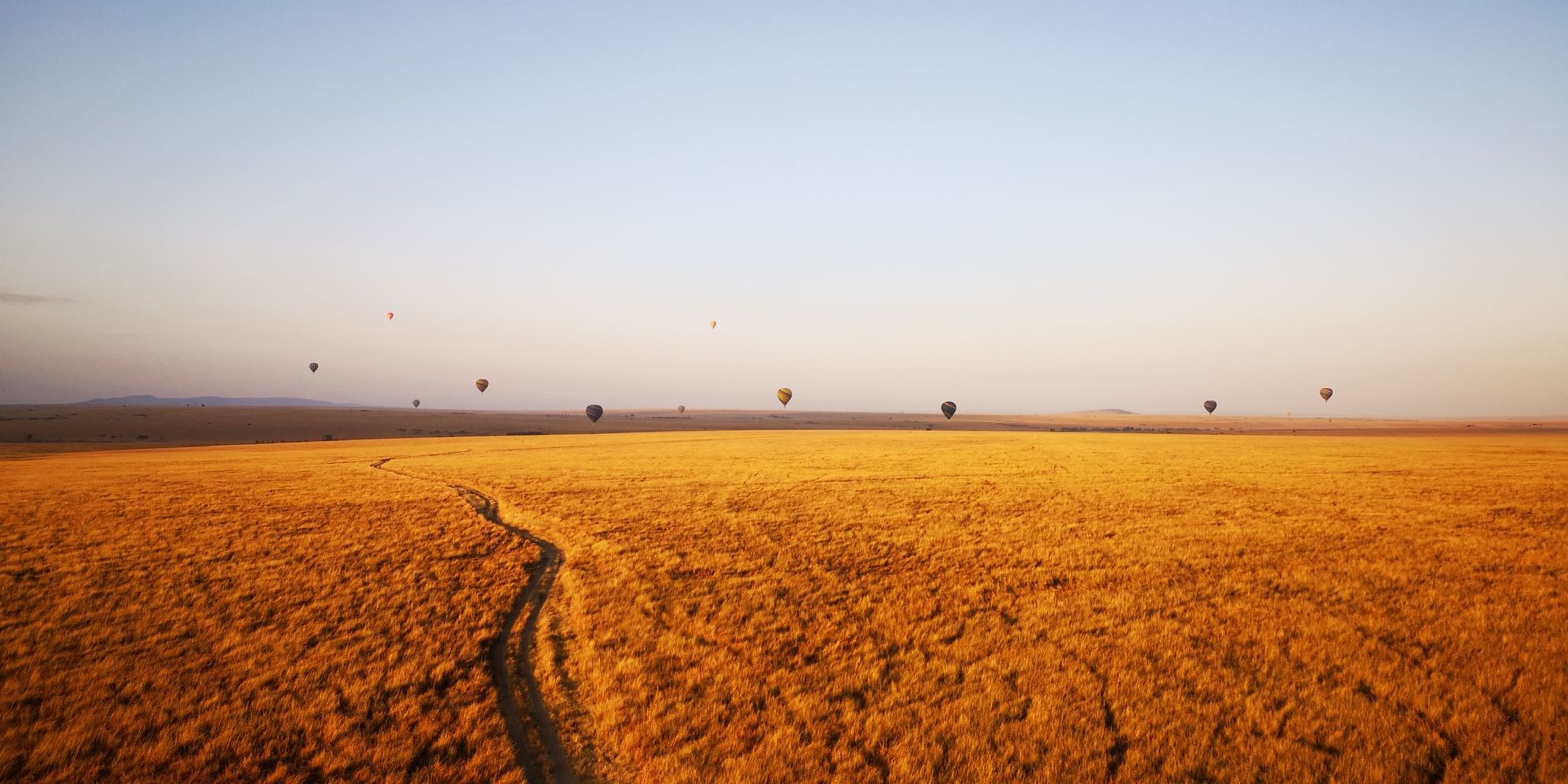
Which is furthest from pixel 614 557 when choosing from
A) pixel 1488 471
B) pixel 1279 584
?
pixel 1488 471

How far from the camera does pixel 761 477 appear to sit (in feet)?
93.5

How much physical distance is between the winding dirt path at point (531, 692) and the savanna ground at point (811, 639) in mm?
204

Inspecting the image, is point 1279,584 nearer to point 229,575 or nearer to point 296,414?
point 229,575

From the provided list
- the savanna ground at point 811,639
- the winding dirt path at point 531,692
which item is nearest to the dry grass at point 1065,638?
the savanna ground at point 811,639

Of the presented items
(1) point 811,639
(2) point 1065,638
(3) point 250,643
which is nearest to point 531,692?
(1) point 811,639

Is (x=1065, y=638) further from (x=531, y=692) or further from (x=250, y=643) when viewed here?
(x=250, y=643)

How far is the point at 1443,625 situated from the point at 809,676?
9848mm

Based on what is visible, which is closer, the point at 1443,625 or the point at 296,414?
the point at 1443,625

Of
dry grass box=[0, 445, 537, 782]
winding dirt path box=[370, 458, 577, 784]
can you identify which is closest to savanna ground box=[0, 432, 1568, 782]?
dry grass box=[0, 445, 537, 782]

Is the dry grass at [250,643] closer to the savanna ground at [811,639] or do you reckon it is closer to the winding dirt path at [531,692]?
the savanna ground at [811,639]

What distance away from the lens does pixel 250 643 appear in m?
9.88

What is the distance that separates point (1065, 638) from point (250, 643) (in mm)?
12513

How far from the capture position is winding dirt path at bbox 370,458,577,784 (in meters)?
7.03

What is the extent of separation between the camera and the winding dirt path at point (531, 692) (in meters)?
7.03
